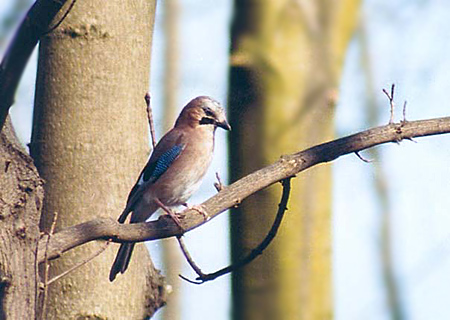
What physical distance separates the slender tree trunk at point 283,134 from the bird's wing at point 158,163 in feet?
1.12

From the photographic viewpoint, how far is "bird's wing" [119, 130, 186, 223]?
14.0 feet

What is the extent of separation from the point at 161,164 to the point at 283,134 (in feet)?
2.40

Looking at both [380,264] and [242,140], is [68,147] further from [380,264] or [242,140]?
[380,264]

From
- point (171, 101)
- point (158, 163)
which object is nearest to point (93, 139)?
point (158, 163)

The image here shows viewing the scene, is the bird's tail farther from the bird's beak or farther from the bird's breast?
the bird's beak

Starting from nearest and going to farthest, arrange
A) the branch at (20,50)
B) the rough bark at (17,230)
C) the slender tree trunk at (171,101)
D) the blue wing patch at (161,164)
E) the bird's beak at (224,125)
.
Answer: the branch at (20,50) < the rough bark at (17,230) < the blue wing patch at (161,164) < the bird's beak at (224,125) < the slender tree trunk at (171,101)

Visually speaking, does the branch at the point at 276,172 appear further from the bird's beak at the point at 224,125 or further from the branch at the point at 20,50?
the bird's beak at the point at 224,125

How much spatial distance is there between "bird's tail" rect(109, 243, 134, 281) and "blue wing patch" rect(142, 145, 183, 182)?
0.53 m

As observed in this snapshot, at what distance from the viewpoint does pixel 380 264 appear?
506 inches

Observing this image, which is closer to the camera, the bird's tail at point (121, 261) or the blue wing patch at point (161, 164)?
the bird's tail at point (121, 261)

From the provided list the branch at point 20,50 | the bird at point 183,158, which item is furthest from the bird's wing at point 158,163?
the branch at point 20,50

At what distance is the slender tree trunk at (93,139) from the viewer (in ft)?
13.3

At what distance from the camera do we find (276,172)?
352 cm

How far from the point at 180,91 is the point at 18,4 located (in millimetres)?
3288
